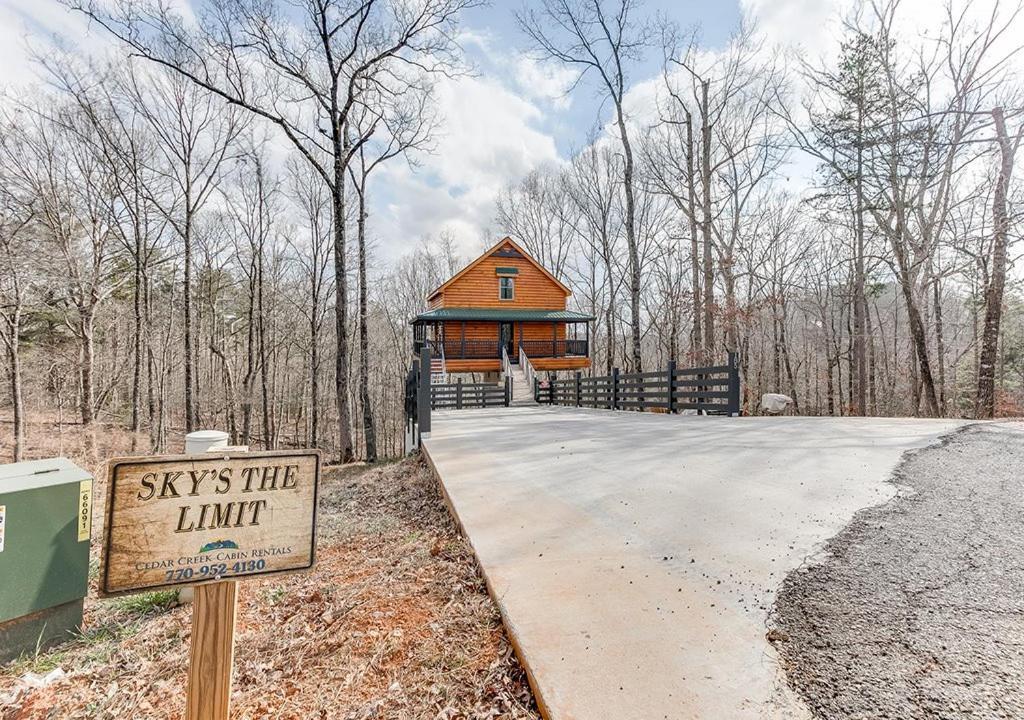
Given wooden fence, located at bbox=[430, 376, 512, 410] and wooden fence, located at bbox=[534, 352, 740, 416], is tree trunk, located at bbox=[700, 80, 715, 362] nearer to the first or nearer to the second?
wooden fence, located at bbox=[534, 352, 740, 416]

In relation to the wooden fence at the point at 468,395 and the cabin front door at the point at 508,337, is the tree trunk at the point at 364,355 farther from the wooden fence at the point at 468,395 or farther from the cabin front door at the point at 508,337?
the cabin front door at the point at 508,337

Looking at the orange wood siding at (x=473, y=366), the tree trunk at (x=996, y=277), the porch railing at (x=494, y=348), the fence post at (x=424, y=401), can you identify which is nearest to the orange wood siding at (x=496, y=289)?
the porch railing at (x=494, y=348)

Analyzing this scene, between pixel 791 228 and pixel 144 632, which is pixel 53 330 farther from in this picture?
pixel 791 228

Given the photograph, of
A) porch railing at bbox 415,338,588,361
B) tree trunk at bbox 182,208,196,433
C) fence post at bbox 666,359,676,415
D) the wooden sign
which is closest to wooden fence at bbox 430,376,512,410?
porch railing at bbox 415,338,588,361

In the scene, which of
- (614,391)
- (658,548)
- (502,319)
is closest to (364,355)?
(614,391)

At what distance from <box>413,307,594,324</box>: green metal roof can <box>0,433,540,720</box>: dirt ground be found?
53.3 feet

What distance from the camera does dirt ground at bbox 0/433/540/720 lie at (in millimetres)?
1829

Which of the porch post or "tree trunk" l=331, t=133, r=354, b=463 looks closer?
the porch post

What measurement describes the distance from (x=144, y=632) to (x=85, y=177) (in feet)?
57.0

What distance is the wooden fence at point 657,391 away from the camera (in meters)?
9.71

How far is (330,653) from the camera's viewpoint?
2264mm

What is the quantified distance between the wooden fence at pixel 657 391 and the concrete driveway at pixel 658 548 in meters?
3.61

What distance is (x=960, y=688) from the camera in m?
1.52

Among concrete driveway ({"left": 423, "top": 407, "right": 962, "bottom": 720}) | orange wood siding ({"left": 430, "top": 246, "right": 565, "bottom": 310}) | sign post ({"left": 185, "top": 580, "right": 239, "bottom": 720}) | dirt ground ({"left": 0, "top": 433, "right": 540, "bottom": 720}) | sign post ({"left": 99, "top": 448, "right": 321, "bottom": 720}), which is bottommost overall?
dirt ground ({"left": 0, "top": 433, "right": 540, "bottom": 720})
